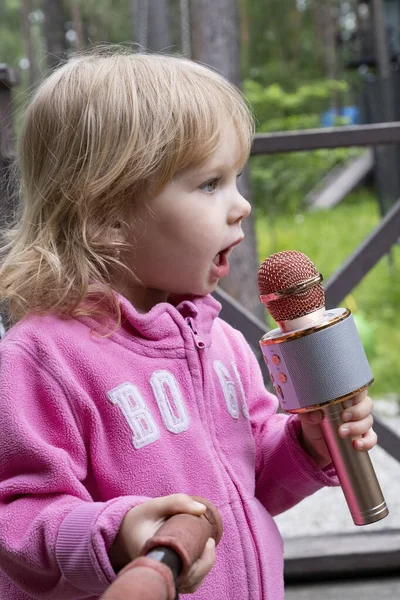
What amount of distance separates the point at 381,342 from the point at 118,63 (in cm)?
744

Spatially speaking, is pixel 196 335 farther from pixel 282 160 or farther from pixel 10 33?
pixel 10 33

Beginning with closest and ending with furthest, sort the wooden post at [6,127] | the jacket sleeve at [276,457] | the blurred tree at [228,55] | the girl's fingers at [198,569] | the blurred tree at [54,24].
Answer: the girl's fingers at [198,569] < the jacket sleeve at [276,457] < the wooden post at [6,127] < the blurred tree at [228,55] < the blurred tree at [54,24]

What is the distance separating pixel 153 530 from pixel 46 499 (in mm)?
229

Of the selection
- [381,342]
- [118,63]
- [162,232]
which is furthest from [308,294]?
[381,342]

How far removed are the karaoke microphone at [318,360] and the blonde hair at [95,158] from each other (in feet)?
0.82

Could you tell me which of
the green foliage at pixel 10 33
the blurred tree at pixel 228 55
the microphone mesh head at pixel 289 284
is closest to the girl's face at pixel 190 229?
the microphone mesh head at pixel 289 284

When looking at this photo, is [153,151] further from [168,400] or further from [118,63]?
[168,400]

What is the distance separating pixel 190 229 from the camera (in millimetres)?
1476

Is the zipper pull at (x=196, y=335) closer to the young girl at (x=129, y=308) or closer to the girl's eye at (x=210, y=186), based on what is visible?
the young girl at (x=129, y=308)

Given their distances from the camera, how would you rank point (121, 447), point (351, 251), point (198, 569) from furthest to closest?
point (351, 251) < point (121, 447) < point (198, 569)

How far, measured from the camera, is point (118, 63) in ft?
5.14

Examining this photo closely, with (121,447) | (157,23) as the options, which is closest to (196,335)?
(121,447)

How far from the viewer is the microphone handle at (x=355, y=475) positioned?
1.38 metres

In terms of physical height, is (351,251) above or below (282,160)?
below
